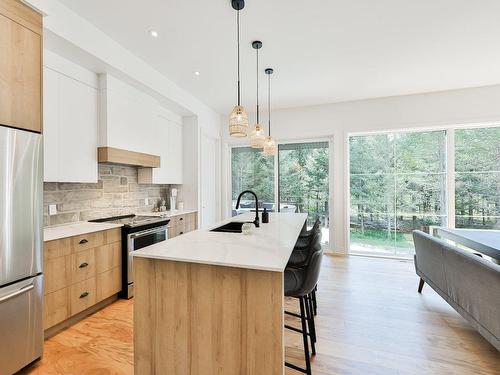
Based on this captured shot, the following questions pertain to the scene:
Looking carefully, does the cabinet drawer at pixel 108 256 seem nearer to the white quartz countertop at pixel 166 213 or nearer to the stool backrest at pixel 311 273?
the white quartz countertop at pixel 166 213

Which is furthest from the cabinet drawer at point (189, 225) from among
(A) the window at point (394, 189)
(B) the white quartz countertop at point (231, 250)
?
(A) the window at point (394, 189)

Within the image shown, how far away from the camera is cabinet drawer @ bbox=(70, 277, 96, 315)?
91.7 inches

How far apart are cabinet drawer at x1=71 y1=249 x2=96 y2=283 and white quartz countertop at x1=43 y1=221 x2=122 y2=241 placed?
0.65 ft

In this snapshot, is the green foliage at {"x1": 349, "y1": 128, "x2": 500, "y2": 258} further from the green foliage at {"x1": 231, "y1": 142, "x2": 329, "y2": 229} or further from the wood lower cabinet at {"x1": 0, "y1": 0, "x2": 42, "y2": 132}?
the wood lower cabinet at {"x1": 0, "y1": 0, "x2": 42, "y2": 132}

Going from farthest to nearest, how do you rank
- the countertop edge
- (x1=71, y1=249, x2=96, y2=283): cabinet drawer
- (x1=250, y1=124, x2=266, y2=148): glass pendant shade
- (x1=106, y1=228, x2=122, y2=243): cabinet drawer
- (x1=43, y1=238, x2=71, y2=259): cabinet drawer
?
(x1=250, y1=124, x2=266, y2=148): glass pendant shade
(x1=106, y1=228, x2=122, y2=243): cabinet drawer
(x1=71, y1=249, x2=96, y2=283): cabinet drawer
(x1=43, y1=238, x2=71, y2=259): cabinet drawer
the countertop edge

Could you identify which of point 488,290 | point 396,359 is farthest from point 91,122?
point 488,290

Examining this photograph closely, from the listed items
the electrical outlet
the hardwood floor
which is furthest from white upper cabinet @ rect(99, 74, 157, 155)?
the hardwood floor

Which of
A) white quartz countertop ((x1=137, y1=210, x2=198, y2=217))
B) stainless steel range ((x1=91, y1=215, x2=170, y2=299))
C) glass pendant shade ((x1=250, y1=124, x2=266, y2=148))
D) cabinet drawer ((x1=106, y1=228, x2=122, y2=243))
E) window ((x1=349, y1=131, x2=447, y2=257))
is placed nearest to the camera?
cabinet drawer ((x1=106, y1=228, x2=122, y2=243))

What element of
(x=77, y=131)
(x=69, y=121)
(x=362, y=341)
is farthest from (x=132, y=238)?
(x=362, y=341)

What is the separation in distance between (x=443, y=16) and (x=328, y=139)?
263 cm

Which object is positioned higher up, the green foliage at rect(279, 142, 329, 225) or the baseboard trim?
A: the green foliage at rect(279, 142, 329, 225)

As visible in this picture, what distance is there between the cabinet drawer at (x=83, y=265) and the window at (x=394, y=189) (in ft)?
13.8

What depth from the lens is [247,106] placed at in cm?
494

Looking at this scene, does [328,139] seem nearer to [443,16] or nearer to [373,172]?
[373,172]
